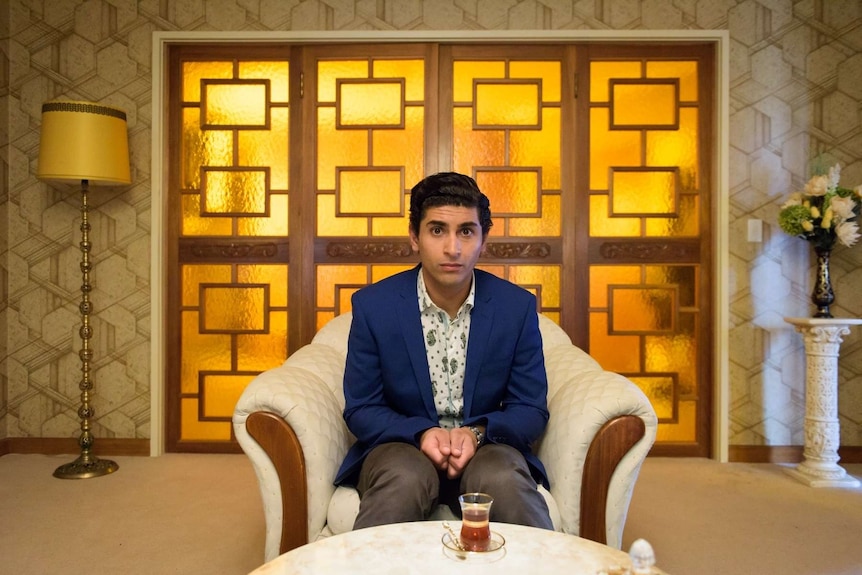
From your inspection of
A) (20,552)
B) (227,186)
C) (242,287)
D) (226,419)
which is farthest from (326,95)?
(20,552)

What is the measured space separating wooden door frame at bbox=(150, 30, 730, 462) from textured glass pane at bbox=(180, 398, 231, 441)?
0.12m

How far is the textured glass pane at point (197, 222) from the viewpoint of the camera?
3393 mm

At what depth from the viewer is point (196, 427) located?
341 centimetres

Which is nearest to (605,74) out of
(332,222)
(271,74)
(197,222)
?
(332,222)

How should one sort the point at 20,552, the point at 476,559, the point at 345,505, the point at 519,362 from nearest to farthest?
the point at 476,559 < the point at 345,505 < the point at 519,362 < the point at 20,552

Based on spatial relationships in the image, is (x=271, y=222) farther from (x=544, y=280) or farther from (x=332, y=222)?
(x=544, y=280)

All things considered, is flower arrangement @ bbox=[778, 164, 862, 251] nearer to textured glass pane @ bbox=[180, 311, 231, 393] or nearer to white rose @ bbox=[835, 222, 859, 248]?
white rose @ bbox=[835, 222, 859, 248]

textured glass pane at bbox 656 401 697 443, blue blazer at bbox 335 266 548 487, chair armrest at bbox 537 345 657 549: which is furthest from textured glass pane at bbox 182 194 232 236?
textured glass pane at bbox 656 401 697 443

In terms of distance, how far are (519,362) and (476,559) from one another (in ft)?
2.51

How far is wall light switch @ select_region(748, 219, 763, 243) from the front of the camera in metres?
3.25

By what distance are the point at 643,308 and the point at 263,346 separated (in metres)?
2.05

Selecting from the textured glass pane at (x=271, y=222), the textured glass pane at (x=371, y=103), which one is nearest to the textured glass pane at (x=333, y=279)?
the textured glass pane at (x=271, y=222)

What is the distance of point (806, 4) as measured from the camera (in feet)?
10.7

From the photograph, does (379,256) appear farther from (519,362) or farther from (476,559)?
(476,559)
